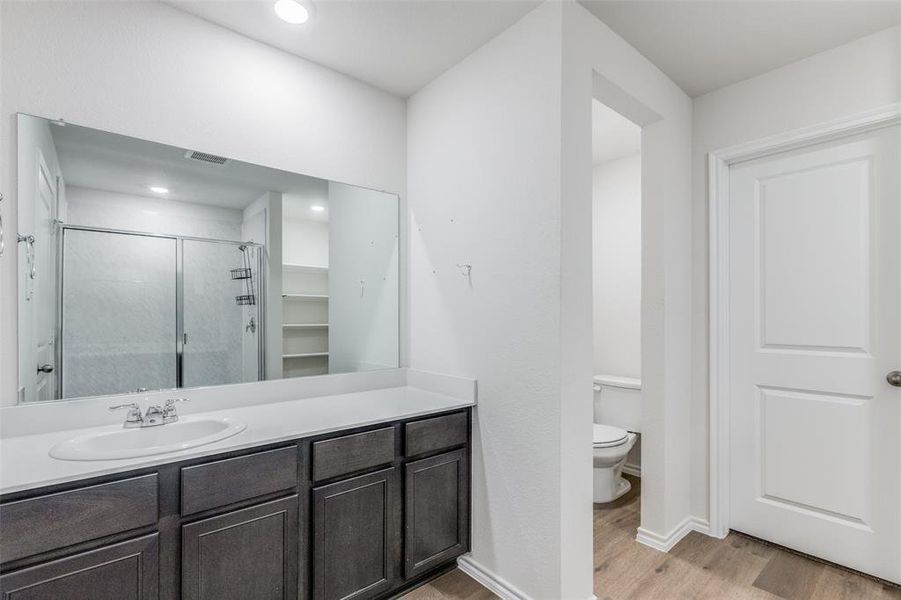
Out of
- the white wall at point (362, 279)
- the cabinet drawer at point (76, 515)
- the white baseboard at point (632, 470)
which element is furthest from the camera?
the white baseboard at point (632, 470)

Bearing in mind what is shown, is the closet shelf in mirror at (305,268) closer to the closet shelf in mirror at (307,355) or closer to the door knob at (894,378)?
the closet shelf in mirror at (307,355)

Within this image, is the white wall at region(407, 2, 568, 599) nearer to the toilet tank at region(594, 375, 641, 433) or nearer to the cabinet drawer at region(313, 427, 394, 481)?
the cabinet drawer at region(313, 427, 394, 481)

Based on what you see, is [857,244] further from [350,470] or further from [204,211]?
[204,211]

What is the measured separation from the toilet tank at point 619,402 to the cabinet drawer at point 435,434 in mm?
1632

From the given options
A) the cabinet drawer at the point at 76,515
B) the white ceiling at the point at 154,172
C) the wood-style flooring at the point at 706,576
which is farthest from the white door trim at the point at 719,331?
the cabinet drawer at the point at 76,515

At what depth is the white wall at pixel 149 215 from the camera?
1.68 m

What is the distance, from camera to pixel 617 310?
11.7ft

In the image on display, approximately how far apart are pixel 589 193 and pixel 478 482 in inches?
55.8

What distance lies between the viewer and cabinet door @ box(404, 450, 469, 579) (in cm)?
189

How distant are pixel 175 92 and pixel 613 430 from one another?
3.08 meters

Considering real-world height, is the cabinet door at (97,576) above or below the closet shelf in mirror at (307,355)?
below

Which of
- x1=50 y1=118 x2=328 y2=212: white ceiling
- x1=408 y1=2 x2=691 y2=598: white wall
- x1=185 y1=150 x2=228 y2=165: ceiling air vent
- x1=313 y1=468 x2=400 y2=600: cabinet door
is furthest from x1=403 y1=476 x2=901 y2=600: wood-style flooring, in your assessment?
x1=185 y1=150 x2=228 y2=165: ceiling air vent

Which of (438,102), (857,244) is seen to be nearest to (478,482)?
(438,102)

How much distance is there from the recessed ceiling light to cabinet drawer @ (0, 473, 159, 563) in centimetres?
184
